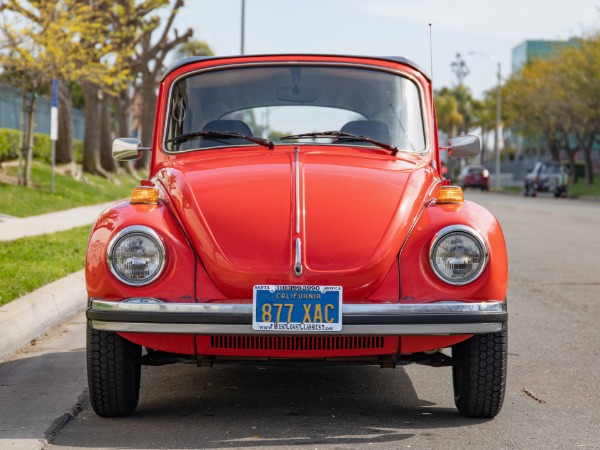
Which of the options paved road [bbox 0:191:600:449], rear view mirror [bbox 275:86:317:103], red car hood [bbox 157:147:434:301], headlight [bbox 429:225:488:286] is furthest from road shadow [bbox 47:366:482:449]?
rear view mirror [bbox 275:86:317:103]

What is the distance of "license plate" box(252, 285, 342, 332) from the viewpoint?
4.99m

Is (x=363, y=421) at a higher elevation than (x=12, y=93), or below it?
below

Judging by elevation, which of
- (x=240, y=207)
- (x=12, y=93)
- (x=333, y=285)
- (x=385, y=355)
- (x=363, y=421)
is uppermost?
(x=12, y=93)

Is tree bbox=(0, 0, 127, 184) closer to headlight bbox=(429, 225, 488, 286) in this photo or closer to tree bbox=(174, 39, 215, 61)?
headlight bbox=(429, 225, 488, 286)

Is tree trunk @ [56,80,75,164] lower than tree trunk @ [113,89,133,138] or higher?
lower

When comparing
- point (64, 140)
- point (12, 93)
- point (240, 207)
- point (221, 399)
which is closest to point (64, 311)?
point (221, 399)

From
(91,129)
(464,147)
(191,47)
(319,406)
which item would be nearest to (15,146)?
(91,129)

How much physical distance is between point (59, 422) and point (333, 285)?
1.49m

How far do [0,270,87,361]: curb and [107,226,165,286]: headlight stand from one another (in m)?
2.32

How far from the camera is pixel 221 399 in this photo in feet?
19.3

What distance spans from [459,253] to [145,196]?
1580 mm

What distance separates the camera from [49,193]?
2494 cm

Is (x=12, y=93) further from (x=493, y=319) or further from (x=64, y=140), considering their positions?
(x=493, y=319)

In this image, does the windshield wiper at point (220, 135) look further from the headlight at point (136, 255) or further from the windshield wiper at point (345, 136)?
the headlight at point (136, 255)
